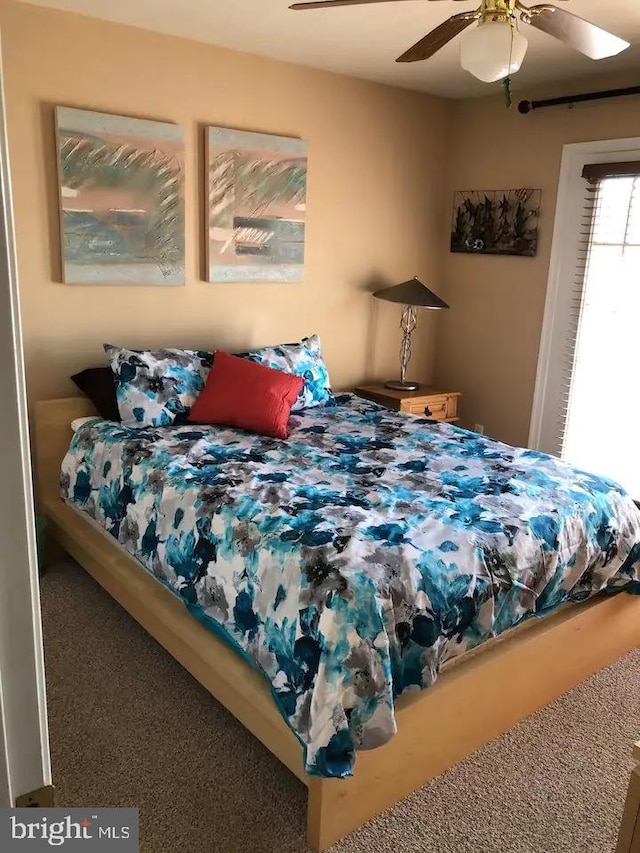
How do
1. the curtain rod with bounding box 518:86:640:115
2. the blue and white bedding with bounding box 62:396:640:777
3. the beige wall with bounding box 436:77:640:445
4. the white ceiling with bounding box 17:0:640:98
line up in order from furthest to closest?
the beige wall with bounding box 436:77:640:445 < the curtain rod with bounding box 518:86:640:115 < the white ceiling with bounding box 17:0:640:98 < the blue and white bedding with bounding box 62:396:640:777

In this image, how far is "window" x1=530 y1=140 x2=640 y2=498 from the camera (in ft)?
12.1

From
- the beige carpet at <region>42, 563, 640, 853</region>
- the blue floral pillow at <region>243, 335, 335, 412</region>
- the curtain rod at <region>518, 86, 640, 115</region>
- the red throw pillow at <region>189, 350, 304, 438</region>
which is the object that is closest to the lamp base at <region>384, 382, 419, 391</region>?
the blue floral pillow at <region>243, 335, 335, 412</region>

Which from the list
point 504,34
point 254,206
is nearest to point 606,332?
point 254,206

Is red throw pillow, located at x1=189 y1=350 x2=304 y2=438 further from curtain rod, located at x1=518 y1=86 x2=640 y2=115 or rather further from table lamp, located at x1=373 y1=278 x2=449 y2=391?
curtain rod, located at x1=518 y1=86 x2=640 y2=115

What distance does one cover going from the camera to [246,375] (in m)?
3.17

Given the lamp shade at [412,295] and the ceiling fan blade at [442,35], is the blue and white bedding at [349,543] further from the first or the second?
the ceiling fan blade at [442,35]

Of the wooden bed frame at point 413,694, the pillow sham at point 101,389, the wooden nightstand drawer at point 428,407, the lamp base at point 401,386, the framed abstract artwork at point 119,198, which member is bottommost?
the wooden bed frame at point 413,694

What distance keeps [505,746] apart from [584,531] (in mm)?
728

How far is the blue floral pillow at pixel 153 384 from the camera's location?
3.08 metres

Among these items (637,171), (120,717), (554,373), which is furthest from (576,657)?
(637,171)

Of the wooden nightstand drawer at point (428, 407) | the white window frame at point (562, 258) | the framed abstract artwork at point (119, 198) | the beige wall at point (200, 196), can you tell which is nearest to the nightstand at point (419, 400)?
the wooden nightstand drawer at point (428, 407)

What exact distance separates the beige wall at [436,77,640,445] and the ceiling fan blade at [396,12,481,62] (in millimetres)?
1795

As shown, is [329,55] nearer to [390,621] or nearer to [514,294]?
[514,294]

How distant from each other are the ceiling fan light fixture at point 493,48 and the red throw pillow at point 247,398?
1.55 metres
